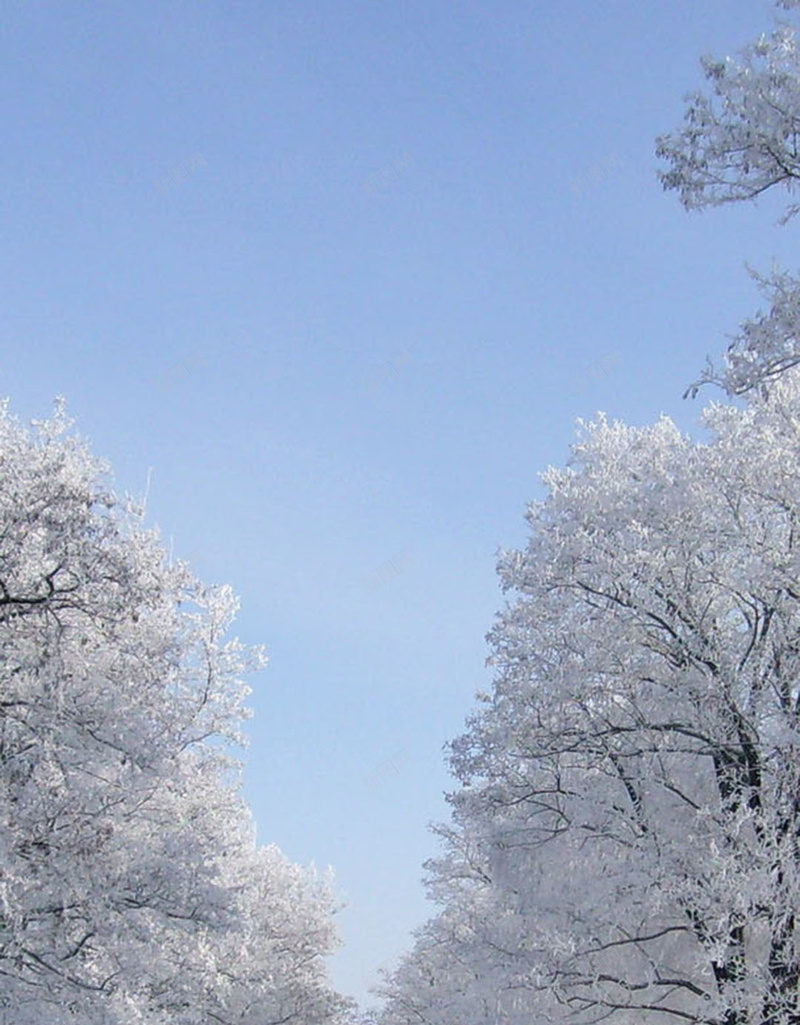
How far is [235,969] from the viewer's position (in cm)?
2544

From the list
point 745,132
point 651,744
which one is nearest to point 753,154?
point 745,132

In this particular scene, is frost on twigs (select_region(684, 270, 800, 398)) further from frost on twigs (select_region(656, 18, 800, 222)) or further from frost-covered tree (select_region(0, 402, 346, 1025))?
frost-covered tree (select_region(0, 402, 346, 1025))

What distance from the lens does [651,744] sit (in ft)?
49.5

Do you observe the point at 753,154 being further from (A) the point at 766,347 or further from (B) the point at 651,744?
(B) the point at 651,744

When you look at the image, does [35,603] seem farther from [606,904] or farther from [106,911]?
[606,904]

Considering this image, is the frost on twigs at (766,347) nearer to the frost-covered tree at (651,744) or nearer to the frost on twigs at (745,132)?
the frost on twigs at (745,132)

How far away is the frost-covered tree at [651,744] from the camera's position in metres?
13.8

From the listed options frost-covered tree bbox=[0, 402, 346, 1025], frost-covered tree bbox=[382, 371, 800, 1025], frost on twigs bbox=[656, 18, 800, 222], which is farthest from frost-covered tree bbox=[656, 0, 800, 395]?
frost-covered tree bbox=[0, 402, 346, 1025]

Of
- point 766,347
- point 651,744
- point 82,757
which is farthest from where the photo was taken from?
point 651,744

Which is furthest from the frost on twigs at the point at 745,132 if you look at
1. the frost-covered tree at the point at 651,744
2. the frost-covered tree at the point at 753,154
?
the frost-covered tree at the point at 651,744

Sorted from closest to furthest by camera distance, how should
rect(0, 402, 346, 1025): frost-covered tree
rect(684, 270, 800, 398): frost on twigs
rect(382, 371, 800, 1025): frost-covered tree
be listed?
rect(684, 270, 800, 398): frost on twigs
rect(0, 402, 346, 1025): frost-covered tree
rect(382, 371, 800, 1025): frost-covered tree

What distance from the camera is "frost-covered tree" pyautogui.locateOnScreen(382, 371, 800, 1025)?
45.3ft

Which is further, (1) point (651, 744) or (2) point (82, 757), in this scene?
(1) point (651, 744)

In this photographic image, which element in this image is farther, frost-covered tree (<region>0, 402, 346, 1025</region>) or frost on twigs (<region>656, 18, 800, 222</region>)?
frost-covered tree (<region>0, 402, 346, 1025</region>)
